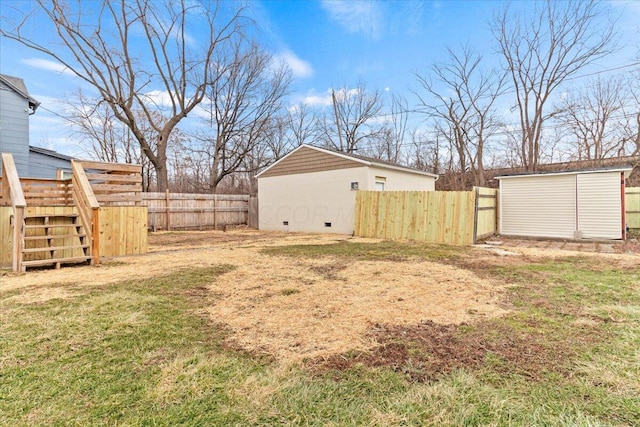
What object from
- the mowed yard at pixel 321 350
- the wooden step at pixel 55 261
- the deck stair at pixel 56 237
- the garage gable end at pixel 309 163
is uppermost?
the garage gable end at pixel 309 163

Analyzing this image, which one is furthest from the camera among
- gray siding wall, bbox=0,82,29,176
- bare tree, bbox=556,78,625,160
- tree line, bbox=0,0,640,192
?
bare tree, bbox=556,78,625,160

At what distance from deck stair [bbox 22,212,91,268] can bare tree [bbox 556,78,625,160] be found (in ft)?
71.0

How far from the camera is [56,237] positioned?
17.8 feet

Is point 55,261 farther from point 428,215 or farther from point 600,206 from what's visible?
point 600,206

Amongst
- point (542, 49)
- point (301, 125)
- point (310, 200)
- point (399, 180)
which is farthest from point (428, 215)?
point (301, 125)

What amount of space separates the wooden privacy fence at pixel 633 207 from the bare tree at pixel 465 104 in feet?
22.4

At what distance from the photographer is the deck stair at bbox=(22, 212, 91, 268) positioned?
5504 millimetres

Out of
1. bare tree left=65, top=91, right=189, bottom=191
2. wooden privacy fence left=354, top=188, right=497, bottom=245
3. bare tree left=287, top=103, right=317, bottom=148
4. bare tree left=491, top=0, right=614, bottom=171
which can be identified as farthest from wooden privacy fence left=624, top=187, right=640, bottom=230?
bare tree left=65, top=91, right=189, bottom=191

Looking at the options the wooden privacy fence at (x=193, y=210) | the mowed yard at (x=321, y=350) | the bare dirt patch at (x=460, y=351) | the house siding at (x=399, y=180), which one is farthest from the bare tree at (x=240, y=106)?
the bare dirt patch at (x=460, y=351)

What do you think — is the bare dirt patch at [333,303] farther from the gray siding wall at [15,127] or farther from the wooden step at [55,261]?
the gray siding wall at [15,127]

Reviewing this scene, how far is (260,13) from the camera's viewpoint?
1555 centimetres

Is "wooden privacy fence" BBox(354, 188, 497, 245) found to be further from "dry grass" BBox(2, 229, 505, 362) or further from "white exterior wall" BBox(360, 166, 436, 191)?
"dry grass" BBox(2, 229, 505, 362)

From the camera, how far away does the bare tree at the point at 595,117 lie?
Result: 1593cm

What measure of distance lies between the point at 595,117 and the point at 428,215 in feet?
47.3
